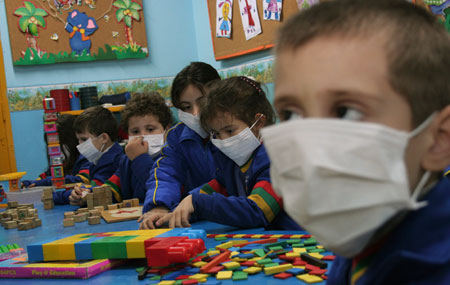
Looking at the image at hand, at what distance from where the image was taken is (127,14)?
526cm

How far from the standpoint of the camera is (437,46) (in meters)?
0.64

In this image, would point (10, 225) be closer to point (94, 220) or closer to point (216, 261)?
point (94, 220)

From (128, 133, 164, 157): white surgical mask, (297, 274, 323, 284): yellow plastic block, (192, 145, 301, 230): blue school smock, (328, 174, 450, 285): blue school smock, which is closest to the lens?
(328, 174, 450, 285): blue school smock

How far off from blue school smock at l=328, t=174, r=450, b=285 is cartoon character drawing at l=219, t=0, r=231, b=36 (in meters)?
4.09

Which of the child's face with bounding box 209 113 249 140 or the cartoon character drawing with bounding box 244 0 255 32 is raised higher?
the cartoon character drawing with bounding box 244 0 255 32

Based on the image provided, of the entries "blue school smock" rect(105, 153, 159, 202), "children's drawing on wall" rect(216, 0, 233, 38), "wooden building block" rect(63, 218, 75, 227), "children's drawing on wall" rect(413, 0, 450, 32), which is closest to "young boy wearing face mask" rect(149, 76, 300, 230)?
"wooden building block" rect(63, 218, 75, 227)

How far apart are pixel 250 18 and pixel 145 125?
1784 millimetres

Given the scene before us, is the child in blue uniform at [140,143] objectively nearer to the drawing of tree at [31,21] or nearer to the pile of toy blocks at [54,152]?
the pile of toy blocks at [54,152]

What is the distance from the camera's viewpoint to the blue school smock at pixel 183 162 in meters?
2.18

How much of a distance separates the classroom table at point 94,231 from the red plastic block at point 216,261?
3.0 inches

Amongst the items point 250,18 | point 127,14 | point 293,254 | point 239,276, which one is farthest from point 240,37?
point 239,276

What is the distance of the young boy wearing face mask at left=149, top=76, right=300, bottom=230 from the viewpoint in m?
1.50

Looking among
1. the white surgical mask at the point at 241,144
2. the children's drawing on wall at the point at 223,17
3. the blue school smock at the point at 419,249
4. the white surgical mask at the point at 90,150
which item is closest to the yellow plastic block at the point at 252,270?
the blue school smock at the point at 419,249

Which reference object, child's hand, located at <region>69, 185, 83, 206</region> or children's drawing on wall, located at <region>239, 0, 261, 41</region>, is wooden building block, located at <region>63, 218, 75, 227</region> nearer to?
child's hand, located at <region>69, 185, 83, 206</region>
